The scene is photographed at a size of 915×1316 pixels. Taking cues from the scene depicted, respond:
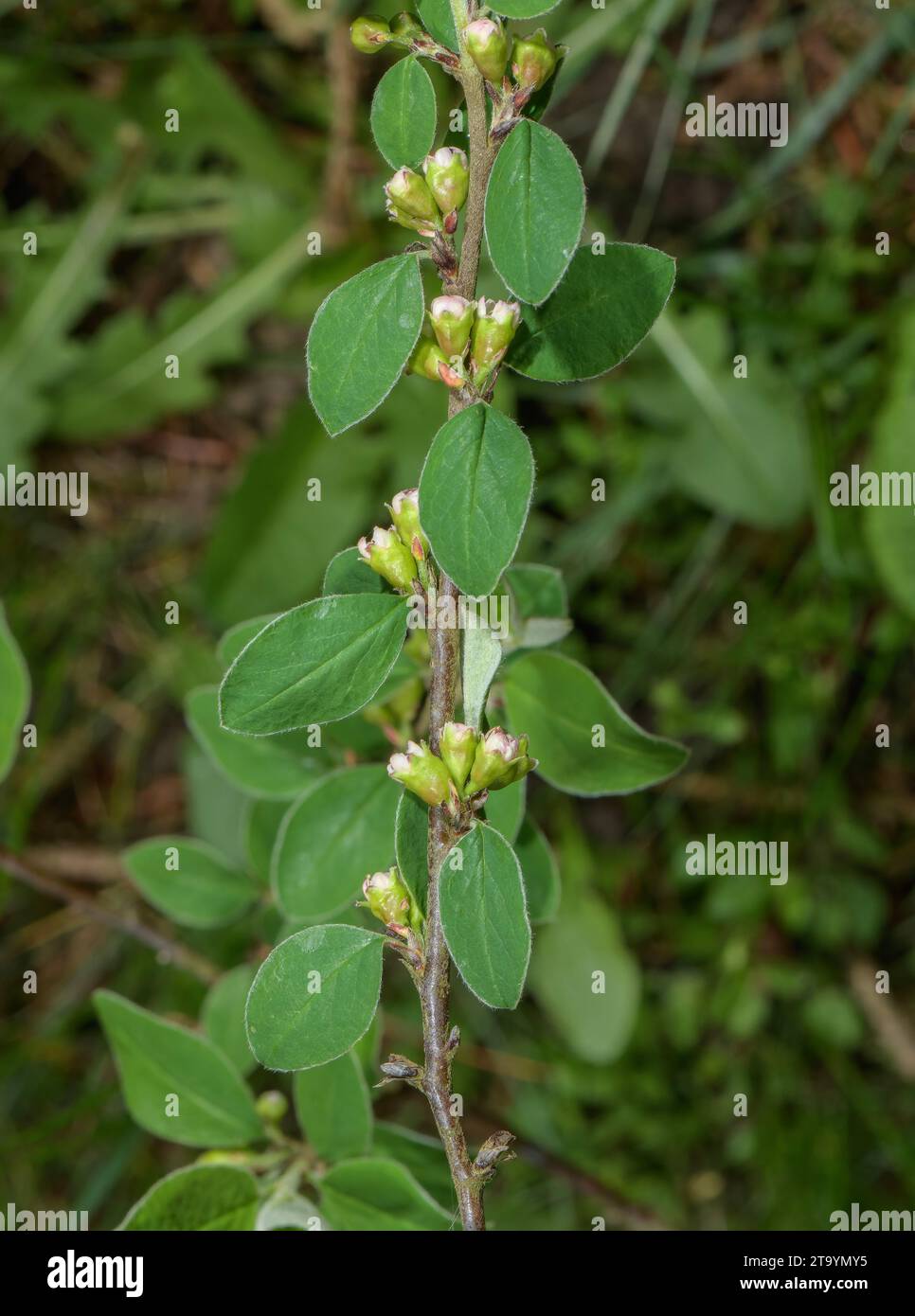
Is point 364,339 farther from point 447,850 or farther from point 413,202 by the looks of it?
point 447,850

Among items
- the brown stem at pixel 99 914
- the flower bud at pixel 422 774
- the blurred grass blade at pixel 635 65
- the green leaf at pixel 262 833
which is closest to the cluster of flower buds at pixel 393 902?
the flower bud at pixel 422 774

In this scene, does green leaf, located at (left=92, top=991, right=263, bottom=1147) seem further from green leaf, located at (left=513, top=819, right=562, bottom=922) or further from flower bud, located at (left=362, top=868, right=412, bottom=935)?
flower bud, located at (left=362, top=868, right=412, bottom=935)

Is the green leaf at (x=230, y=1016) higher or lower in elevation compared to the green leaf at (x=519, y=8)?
lower

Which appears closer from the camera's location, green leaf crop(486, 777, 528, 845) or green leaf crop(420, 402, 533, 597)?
green leaf crop(420, 402, 533, 597)

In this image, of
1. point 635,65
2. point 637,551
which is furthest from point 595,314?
point 637,551

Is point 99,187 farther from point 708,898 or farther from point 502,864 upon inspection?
point 502,864

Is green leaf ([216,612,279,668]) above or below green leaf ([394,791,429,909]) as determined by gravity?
above

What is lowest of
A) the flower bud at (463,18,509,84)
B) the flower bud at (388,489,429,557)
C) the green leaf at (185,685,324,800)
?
the green leaf at (185,685,324,800)

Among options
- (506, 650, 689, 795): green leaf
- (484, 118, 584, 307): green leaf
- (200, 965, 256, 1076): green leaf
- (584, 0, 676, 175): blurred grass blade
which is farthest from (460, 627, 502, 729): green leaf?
(584, 0, 676, 175): blurred grass blade

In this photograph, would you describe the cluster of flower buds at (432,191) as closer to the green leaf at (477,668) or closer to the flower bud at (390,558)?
the flower bud at (390,558)
